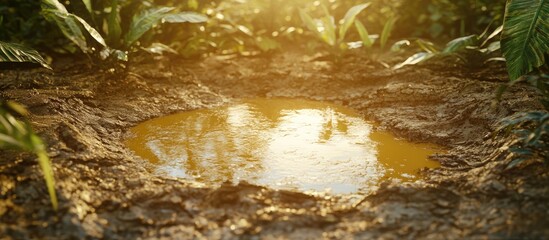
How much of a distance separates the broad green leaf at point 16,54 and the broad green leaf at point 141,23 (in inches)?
27.7

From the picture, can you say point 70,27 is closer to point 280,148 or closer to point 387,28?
point 280,148

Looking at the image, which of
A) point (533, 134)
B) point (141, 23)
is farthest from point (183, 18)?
point (533, 134)

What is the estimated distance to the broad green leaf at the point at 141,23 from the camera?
141 inches

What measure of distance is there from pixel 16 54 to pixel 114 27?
80 centimetres

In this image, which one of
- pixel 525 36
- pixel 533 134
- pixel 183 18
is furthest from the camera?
pixel 183 18

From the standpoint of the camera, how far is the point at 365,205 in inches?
81.5

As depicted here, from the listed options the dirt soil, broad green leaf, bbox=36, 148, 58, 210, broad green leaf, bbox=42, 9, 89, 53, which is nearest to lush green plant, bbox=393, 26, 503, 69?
the dirt soil

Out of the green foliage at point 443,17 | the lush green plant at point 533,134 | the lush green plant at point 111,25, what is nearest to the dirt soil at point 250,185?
the lush green plant at point 533,134

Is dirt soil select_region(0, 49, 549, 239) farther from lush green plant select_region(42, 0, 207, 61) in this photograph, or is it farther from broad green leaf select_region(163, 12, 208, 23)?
broad green leaf select_region(163, 12, 208, 23)

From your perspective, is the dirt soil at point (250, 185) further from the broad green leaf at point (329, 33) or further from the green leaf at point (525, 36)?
the broad green leaf at point (329, 33)

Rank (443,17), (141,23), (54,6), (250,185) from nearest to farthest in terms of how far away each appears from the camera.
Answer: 1. (250,185)
2. (54,6)
3. (141,23)
4. (443,17)

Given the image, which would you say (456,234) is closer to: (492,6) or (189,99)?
(189,99)

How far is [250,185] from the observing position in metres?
2.18

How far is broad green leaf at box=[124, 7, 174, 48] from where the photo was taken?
11.7 ft
